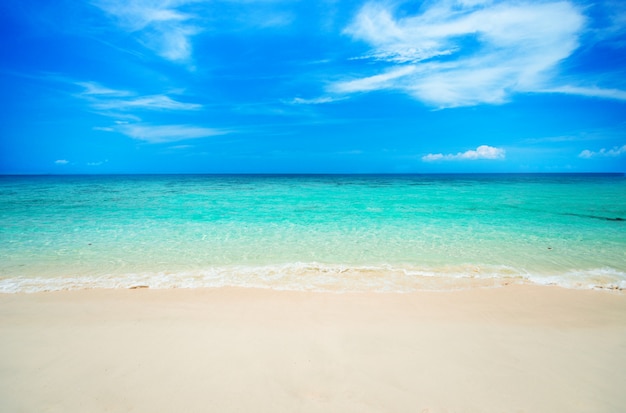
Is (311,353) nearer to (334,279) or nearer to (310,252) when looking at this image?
(334,279)

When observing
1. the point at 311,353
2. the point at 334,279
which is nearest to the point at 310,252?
the point at 334,279

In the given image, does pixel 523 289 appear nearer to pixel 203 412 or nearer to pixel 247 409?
pixel 247 409

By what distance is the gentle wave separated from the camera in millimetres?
6145

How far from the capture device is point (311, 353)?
3762 millimetres

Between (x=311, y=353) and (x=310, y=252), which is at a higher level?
(x=310, y=252)

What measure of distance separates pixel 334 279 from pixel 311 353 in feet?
9.54

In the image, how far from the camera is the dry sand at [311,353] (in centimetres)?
297

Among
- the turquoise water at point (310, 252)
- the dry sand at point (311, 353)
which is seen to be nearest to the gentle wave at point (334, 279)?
the turquoise water at point (310, 252)

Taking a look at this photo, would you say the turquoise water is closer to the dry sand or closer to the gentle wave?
the gentle wave

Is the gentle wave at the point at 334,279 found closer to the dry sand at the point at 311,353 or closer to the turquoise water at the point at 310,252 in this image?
the turquoise water at the point at 310,252

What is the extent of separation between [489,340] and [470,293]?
1877mm

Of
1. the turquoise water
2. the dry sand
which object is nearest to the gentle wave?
the turquoise water

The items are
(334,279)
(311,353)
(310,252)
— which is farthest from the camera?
(310,252)

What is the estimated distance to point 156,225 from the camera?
1238 cm
